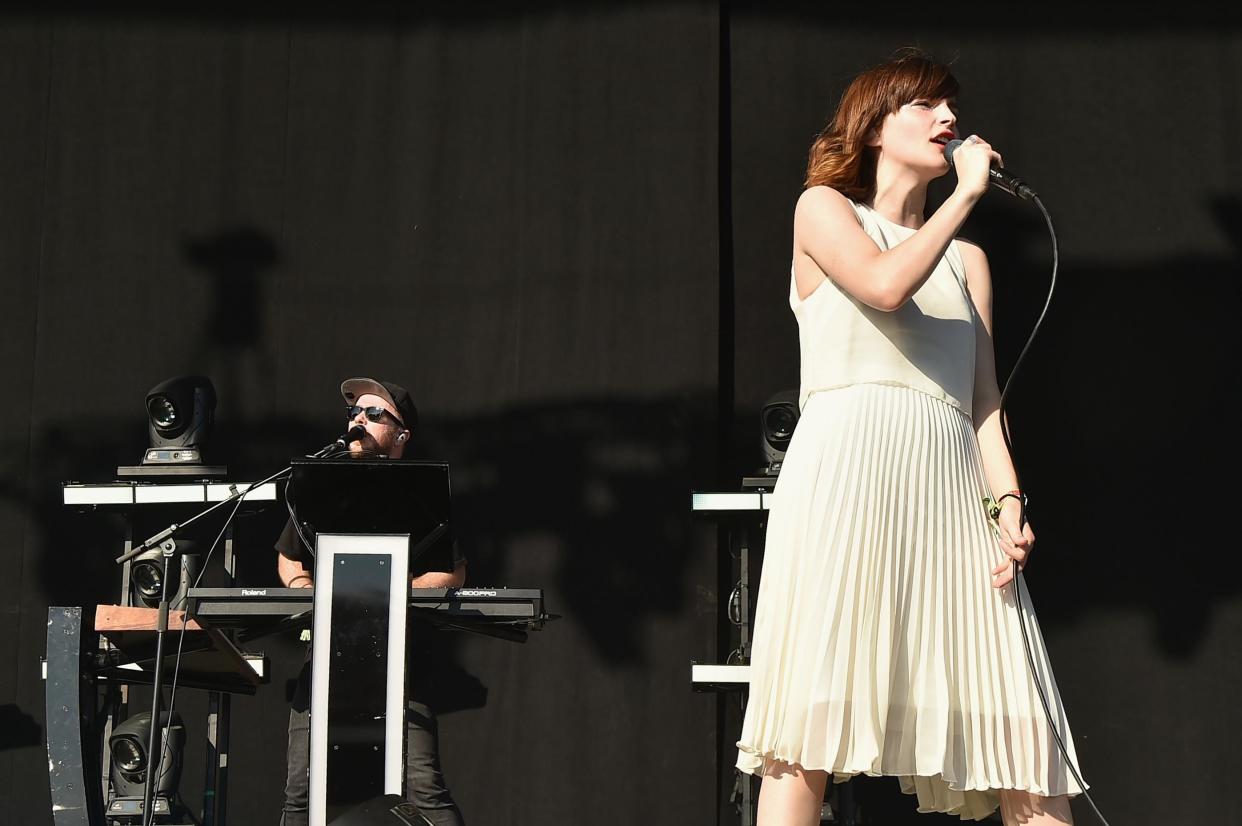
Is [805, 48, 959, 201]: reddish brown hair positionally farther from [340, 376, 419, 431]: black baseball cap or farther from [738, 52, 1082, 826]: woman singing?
[340, 376, 419, 431]: black baseball cap

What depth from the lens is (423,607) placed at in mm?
3078

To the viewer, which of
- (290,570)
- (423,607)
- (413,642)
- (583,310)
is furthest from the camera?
(583,310)

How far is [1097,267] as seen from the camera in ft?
15.6

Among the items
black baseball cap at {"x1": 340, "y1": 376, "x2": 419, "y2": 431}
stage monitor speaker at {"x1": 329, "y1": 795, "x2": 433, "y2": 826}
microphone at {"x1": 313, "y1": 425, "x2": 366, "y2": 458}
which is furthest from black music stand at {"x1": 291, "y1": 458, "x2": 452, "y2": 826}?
black baseball cap at {"x1": 340, "y1": 376, "x2": 419, "y2": 431}

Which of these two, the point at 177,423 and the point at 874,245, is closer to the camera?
the point at 874,245

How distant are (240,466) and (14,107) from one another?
1559 mm

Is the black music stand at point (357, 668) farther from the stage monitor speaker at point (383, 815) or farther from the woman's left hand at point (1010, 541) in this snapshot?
the woman's left hand at point (1010, 541)

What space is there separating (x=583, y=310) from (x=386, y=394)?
2.61ft

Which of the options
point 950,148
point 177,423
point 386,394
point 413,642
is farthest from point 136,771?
point 950,148

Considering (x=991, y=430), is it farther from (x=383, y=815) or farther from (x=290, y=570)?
(x=290, y=570)

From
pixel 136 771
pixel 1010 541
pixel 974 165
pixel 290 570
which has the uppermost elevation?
pixel 974 165

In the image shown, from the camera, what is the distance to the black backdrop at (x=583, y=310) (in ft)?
15.1

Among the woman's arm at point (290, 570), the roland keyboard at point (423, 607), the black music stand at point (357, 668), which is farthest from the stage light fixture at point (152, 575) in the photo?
the black music stand at point (357, 668)

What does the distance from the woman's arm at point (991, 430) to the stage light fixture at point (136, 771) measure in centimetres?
249
